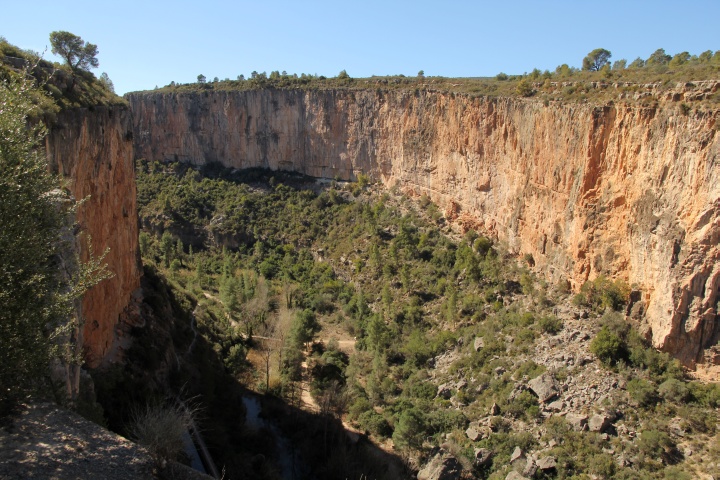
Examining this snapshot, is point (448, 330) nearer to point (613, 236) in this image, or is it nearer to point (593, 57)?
point (613, 236)

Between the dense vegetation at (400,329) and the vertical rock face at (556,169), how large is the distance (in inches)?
55.4

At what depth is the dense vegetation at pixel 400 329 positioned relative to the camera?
17.0m

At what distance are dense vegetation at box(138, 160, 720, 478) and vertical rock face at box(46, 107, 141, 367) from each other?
741cm

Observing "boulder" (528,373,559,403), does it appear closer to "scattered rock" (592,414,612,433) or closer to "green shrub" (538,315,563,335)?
Result: "scattered rock" (592,414,612,433)

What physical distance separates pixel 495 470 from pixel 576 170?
13165 mm

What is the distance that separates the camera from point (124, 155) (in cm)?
1916

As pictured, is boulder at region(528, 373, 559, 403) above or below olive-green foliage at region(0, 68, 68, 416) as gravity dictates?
below

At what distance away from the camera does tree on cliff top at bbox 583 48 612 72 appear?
3828 cm

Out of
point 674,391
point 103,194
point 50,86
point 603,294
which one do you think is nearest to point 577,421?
point 674,391

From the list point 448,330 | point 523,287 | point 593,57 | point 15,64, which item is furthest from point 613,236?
point 593,57

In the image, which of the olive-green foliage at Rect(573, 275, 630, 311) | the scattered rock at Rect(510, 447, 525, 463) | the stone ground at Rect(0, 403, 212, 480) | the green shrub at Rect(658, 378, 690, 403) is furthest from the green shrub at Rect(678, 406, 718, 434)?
the stone ground at Rect(0, 403, 212, 480)

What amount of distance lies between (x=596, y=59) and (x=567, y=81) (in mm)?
15581

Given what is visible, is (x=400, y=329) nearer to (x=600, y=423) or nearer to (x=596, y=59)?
(x=600, y=423)

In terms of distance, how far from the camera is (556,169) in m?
23.9
